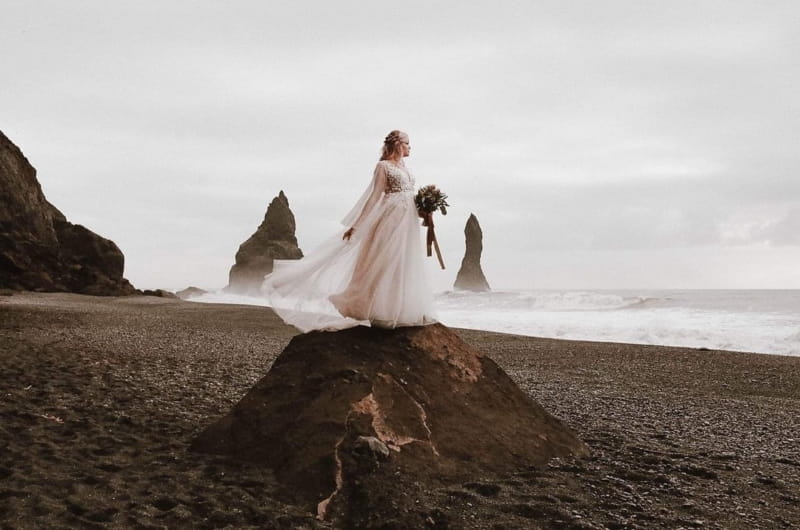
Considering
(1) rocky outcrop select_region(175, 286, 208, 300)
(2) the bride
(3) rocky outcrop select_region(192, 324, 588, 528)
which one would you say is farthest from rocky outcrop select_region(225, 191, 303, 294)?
(3) rocky outcrop select_region(192, 324, 588, 528)

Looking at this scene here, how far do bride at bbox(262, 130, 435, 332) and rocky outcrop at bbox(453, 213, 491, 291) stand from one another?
89.8 m

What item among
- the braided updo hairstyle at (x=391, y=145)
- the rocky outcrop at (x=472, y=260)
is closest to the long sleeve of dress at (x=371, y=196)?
the braided updo hairstyle at (x=391, y=145)

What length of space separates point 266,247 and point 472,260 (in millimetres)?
37788

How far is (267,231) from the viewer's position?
74.2 meters

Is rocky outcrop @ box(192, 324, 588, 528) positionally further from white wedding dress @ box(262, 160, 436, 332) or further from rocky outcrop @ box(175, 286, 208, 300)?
rocky outcrop @ box(175, 286, 208, 300)

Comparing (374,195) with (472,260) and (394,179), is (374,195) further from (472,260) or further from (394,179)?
(472,260)

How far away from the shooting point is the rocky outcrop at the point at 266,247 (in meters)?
70.9

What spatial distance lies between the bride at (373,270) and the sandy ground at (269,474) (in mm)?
1774

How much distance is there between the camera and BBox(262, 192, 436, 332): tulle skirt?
19.0 ft

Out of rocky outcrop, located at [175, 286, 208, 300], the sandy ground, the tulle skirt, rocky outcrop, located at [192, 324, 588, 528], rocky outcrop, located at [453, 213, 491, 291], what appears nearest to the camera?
the sandy ground

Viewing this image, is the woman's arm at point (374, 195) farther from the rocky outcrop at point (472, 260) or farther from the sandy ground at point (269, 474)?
the rocky outcrop at point (472, 260)

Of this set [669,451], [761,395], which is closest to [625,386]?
[761,395]

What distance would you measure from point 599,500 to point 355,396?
2.14 m

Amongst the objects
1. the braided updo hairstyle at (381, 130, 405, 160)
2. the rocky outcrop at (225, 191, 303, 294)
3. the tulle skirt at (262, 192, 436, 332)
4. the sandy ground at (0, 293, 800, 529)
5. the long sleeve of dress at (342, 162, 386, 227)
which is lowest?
the sandy ground at (0, 293, 800, 529)
